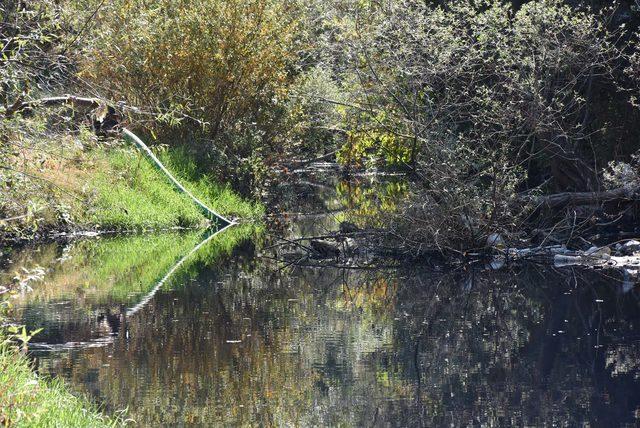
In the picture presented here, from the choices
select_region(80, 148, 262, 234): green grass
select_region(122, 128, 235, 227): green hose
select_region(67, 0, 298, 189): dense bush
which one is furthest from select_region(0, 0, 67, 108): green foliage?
select_region(67, 0, 298, 189): dense bush

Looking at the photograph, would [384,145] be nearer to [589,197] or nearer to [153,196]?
[589,197]

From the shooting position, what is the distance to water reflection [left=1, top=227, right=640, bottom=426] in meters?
8.22

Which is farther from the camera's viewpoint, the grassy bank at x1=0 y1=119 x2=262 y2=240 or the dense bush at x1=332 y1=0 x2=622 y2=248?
the grassy bank at x1=0 y1=119 x2=262 y2=240

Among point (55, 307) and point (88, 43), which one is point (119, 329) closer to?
point (55, 307)

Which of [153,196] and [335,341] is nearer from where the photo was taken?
[335,341]

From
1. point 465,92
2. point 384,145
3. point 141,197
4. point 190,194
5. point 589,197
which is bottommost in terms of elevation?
point 589,197

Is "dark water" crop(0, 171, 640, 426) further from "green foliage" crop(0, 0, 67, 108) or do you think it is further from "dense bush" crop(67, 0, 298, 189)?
"dense bush" crop(67, 0, 298, 189)

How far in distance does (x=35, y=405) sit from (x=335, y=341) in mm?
4582

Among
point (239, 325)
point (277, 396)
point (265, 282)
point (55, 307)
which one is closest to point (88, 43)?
point (277, 396)

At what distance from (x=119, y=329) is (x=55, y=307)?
1.63 meters

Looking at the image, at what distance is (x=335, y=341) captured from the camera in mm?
10531

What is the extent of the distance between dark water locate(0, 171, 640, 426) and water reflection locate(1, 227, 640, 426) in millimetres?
22

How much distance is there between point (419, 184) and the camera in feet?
54.2

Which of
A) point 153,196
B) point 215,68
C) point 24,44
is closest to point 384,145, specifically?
point 153,196
